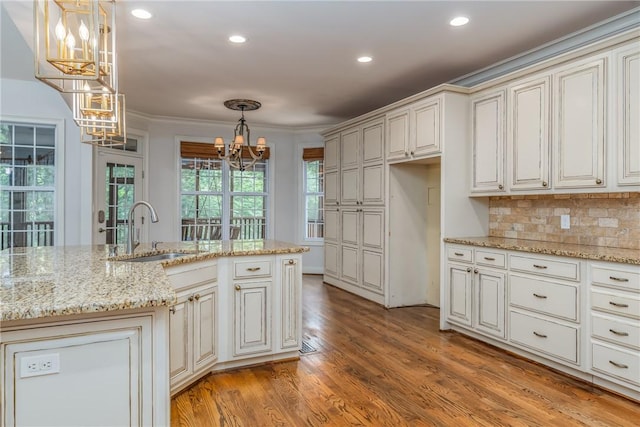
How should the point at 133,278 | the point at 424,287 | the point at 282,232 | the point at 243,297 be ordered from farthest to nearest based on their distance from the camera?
the point at 282,232
the point at 424,287
the point at 243,297
the point at 133,278

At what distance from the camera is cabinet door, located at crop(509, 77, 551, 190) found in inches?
125

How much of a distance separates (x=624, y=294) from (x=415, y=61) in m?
2.58

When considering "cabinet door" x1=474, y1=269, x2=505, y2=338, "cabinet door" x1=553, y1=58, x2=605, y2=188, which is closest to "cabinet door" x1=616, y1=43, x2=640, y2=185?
"cabinet door" x1=553, y1=58, x2=605, y2=188

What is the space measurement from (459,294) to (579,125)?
171 cm

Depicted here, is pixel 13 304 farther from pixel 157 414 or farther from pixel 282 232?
pixel 282 232

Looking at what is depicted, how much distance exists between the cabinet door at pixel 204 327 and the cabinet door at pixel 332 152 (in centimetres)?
336

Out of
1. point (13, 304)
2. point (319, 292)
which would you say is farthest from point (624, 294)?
point (319, 292)

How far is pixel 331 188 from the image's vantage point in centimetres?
586

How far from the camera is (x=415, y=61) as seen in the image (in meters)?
3.82

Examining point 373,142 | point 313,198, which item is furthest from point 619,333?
point 313,198

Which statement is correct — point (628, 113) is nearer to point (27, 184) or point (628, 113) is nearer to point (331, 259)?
point (331, 259)

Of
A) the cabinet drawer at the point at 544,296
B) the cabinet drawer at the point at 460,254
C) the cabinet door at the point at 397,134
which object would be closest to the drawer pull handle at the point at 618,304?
the cabinet drawer at the point at 544,296

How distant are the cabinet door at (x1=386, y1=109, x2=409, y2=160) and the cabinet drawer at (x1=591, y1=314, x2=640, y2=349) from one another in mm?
2343

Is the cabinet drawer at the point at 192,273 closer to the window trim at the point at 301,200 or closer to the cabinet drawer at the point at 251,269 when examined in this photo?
the cabinet drawer at the point at 251,269
